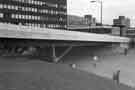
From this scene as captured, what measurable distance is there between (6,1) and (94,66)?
5690 cm

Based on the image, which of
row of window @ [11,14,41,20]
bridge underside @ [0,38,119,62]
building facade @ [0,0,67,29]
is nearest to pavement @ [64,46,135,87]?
bridge underside @ [0,38,119,62]

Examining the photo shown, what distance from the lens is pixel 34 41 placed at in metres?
30.4

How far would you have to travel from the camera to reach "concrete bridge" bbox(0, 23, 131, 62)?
2491cm

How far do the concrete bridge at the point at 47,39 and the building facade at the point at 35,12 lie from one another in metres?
45.1

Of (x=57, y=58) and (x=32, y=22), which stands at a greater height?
(x=32, y=22)

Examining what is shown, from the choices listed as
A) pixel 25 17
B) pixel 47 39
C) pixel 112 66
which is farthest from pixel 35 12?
pixel 47 39

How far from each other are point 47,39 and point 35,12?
62566 millimetres

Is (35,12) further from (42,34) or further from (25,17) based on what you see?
(42,34)

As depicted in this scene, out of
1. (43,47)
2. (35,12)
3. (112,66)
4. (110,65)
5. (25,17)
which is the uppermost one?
(35,12)

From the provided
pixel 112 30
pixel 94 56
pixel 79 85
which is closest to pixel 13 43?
pixel 79 85

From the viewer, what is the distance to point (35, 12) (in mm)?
90000

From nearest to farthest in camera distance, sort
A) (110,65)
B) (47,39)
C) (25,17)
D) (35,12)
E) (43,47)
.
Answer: (47,39)
(43,47)
(110,65)
(25,17)
(35,12)

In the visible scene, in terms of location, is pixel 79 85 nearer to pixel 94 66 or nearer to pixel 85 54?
pixel 94 66

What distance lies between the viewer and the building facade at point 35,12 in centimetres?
7981
